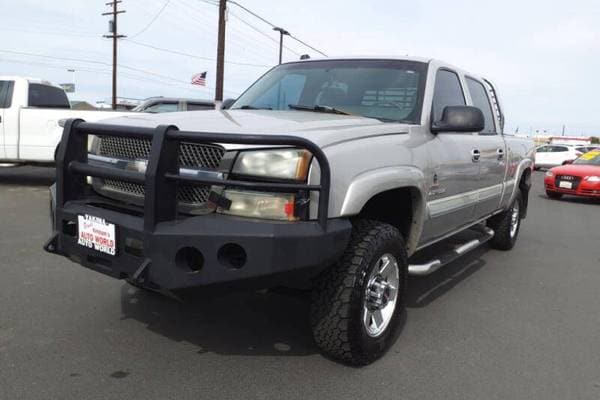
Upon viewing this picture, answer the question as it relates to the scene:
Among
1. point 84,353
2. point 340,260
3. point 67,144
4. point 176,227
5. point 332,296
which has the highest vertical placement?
point 67,144

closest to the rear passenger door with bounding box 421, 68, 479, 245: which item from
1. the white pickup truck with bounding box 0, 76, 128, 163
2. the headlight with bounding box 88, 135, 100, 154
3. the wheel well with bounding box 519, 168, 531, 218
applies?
the headlight with bounding box 88, 135, 100, 154

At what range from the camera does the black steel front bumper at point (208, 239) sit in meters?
2.45

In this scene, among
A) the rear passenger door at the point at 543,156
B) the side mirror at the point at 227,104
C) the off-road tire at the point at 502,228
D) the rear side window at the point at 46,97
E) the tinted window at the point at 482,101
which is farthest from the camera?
the rear passenger door at the point at 543,156

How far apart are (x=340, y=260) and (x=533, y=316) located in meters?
2.06

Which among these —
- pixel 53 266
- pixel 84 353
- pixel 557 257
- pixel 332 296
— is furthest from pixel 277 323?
pixel 557 257

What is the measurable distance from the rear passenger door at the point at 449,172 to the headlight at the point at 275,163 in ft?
4.46

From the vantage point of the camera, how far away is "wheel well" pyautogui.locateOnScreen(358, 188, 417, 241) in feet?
11.4

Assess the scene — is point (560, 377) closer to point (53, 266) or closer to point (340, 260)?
point (340, 260)

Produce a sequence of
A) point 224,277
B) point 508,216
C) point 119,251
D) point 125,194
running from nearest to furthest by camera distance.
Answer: point 224,277, point 119,251, point 125,194, point 508,216

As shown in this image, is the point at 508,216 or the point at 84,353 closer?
the point at 84,353

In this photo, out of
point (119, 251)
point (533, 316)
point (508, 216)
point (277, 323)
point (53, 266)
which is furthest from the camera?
point (508, 216)

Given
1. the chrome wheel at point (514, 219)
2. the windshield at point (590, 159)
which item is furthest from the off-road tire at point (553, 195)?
the chrome wheel at point (514, 219)

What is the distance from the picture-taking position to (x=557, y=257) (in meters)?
6.30

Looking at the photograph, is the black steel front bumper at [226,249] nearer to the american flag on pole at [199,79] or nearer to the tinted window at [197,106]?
the tinted window at [197,106]
